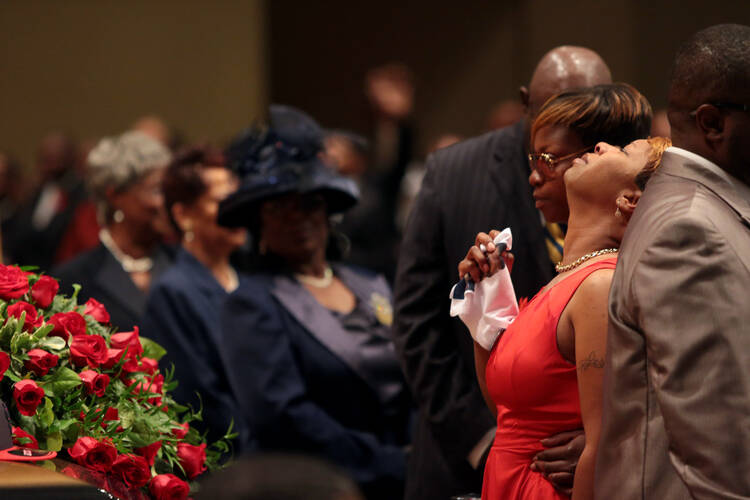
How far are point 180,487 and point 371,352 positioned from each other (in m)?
1.35

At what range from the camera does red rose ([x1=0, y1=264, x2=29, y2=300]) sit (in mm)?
2293

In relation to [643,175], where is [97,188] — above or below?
below

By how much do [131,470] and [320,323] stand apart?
4.49 ft

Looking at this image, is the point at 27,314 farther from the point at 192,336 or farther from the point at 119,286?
the point at 119,286

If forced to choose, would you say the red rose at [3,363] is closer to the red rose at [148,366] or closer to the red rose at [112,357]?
the red rose at [112,357]

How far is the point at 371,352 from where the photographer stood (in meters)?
3.52

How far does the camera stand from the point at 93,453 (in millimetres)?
2121

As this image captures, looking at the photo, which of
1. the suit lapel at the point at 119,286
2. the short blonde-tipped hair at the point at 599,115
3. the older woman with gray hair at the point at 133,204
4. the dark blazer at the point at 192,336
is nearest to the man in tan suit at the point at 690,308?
the short blonde-tipped hair at the point at 599,115

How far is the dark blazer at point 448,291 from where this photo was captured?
2.77 meters

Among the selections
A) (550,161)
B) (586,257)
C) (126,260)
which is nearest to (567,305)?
(586,257)

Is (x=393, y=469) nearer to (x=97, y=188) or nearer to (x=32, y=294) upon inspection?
(x=32, y=294)

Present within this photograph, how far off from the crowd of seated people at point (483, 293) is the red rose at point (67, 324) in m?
0.79

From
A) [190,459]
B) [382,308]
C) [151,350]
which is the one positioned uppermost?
[151,350]

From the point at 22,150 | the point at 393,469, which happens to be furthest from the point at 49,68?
the point at 393,469
